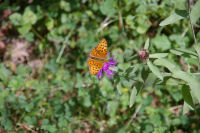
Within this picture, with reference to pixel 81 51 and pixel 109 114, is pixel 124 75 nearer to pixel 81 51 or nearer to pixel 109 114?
pixel 109 114

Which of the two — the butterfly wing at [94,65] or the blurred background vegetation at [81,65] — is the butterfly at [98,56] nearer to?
the butterfly wing at [94,65]

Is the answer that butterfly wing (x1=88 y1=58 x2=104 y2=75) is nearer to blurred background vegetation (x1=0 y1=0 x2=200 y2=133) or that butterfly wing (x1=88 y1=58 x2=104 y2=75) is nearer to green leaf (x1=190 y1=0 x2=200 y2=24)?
blurred background vegetation (x1=0 y1=0 x2=200 y2=133)

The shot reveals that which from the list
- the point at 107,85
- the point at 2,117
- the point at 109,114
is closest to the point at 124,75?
the point at 107,85

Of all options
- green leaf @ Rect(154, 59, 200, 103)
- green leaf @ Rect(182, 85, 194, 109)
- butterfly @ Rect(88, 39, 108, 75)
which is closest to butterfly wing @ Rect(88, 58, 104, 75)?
butterfly @ Rect(88, 39, 108, 75)

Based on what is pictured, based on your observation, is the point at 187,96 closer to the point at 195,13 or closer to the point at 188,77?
the point at 188,77

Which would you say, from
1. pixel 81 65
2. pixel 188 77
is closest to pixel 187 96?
pixel 188 77

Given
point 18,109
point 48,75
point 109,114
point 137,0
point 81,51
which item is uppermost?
point 137,0
